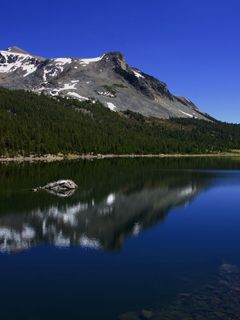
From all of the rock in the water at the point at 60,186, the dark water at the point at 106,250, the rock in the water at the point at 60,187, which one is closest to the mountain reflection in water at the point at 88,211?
the dark water at the point at 106,250

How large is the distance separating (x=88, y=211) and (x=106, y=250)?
884 inches

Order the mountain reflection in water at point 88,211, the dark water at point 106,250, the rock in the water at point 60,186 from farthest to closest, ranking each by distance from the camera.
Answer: the rock in the water at point 60,186
the mountain reflection in water at point 88,211
the dark water at point 106,250

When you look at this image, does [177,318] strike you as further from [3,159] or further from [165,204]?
[3,159]

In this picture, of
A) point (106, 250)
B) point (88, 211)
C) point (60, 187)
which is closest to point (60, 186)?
point (60, 187)

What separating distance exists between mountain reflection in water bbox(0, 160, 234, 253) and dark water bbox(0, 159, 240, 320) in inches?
4.4

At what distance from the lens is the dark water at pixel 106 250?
93.7ft

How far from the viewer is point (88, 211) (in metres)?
63.8

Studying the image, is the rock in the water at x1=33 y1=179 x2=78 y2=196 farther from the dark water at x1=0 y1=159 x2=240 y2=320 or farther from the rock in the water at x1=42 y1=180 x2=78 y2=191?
the dark water at x1=0 y1=159 x2=240 y2=320

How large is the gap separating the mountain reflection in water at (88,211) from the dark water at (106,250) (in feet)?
0.37

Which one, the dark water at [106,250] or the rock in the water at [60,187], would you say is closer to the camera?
the dark water at [106,250]

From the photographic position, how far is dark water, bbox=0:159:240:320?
93.7 feet

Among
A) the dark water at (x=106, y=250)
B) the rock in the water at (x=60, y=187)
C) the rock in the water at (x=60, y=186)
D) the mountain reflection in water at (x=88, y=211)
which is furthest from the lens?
the rock in the water at (x=60, y=186)

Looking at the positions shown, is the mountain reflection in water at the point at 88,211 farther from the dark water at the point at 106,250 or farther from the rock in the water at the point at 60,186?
the rock in the water at the point at 60,186

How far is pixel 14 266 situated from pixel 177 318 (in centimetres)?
1576
